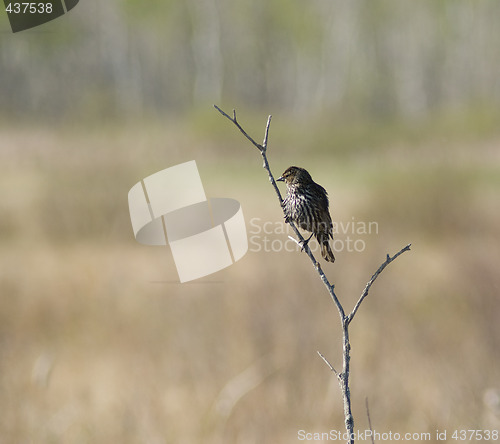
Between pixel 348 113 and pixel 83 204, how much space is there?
16.3 meters

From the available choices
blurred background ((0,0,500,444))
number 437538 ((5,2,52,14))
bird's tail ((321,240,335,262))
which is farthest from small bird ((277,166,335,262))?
number 437538 ((5,2,52,14))

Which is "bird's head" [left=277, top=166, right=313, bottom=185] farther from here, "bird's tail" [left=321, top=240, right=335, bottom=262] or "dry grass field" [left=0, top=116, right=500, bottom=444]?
"dry grass field" [left=0, top=116, right=500, bottom=444]

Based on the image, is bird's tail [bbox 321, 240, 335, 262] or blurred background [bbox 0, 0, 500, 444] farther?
blurred background [bbox 0, 0, 500, 444]

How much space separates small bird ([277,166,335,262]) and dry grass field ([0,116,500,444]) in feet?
2.71

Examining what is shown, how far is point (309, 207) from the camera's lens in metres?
2.19

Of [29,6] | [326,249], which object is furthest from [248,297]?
[29,6]

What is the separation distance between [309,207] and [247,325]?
2771 millimetres

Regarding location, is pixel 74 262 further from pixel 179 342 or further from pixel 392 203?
pixel 392 203

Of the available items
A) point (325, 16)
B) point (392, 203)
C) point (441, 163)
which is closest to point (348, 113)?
point (325, 16)

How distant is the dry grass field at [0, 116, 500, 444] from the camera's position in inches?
150

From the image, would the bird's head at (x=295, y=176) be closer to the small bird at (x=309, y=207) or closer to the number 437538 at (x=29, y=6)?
the small bird at (x=309, y=207)

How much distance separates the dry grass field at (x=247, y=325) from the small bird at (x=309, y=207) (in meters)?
0.83

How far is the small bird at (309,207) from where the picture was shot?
7.20ft

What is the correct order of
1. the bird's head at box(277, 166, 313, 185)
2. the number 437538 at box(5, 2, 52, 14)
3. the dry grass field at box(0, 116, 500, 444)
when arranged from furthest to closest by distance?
the number 437538 at box(5, 2, 52, 14) → the dry grass field at box(0, 116, 500, 444) → the bird's head at box(277, 166, 313, 185)
